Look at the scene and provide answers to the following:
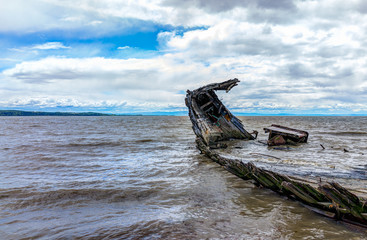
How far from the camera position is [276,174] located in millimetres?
6402

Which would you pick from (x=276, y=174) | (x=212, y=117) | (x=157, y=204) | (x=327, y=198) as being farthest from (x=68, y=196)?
(x=212, y=117)

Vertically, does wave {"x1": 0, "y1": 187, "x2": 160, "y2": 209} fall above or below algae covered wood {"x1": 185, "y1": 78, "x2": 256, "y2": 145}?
below

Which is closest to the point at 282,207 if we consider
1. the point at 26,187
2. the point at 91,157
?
the point at 26,187

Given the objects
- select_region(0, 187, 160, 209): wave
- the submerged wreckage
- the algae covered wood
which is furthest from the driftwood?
the algae covered wood

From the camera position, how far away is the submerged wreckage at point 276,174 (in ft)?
15.0

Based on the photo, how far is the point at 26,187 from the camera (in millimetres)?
7777

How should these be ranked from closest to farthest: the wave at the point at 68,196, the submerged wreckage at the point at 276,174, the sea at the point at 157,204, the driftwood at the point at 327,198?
the driftwood at the point at 327,198 → the submerged wreckage at the point at 276,174 → the sea at the point at 157,204 → the wave at the point at 68,196

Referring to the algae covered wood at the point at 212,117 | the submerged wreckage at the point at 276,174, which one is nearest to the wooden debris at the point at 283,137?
the submerged wreckage at the point at 276,174

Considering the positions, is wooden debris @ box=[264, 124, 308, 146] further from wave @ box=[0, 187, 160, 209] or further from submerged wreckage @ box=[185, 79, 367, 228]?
wave @ box=[0, 187, 160, 209]

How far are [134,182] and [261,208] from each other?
468 centimetres

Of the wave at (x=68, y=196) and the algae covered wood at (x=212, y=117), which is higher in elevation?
the algae covered wood at (x=212, y=117)

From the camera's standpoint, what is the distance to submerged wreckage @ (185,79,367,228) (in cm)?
459

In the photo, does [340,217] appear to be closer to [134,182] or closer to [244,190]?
[244,190]

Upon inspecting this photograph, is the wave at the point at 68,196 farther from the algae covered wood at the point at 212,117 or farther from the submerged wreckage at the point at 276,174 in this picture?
the algae covered wood at the point at 212,117
